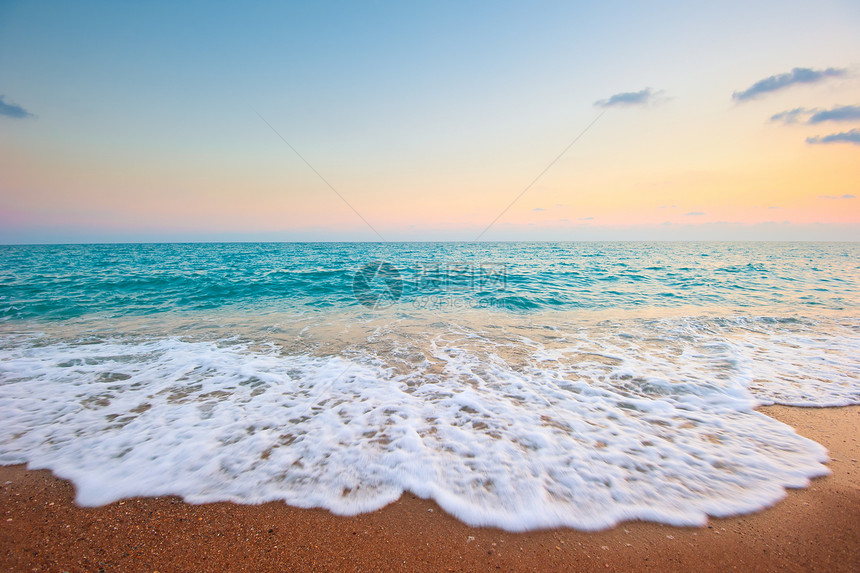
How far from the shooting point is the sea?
2.86 meters

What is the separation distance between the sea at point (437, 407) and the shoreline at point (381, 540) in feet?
0.41

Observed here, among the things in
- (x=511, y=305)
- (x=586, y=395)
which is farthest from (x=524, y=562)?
(x=511, y=305)

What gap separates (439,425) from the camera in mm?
3914

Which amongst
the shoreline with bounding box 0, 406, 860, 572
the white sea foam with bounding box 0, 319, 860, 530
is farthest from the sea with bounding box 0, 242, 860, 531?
the shoreline with bounding box 0, 406, 860, 572

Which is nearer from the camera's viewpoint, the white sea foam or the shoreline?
the shoreline

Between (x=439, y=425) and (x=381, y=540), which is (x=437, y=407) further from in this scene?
(x=381, y=540)

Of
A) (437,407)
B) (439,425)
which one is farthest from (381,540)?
(437,407)

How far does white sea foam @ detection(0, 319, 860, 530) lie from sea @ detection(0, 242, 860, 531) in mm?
24

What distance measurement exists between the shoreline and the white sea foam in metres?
0.12

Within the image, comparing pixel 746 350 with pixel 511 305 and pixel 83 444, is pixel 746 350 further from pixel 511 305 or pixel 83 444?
pixel 83 444

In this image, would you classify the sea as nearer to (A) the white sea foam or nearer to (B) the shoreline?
(A) the white sea foam

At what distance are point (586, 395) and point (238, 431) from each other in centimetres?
447

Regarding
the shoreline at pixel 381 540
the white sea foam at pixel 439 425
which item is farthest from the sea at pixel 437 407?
the shoreline at pixel 381 540

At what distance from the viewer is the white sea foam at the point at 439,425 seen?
2.82m
